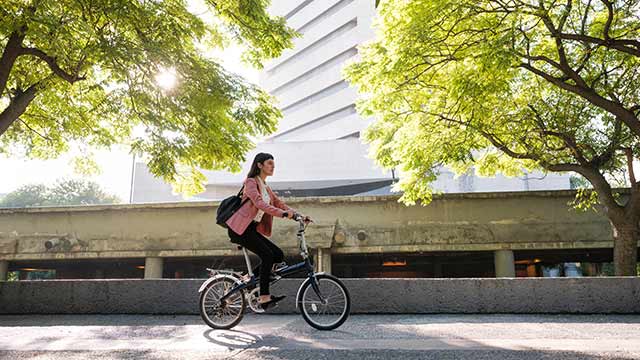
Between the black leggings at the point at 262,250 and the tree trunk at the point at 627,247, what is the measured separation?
11.5 meters

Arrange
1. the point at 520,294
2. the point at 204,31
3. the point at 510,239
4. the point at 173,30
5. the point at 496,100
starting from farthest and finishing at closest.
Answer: the point at 510,239
the point at 496,100
the point at 204,31
the point at 173,30
the point at 520,294

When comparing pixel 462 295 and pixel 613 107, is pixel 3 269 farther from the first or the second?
pixel 613 107

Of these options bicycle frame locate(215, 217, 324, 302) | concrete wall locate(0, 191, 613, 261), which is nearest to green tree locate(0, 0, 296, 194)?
bicycle frame locate(215, 217, 324, 302)

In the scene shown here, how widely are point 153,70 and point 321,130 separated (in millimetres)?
57914

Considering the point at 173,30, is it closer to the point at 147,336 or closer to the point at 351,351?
the point at 147,336

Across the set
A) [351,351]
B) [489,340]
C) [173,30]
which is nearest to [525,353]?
[489,340]

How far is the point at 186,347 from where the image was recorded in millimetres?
4125

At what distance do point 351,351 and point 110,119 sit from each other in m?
10.8

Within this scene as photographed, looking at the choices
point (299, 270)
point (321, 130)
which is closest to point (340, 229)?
point (299, 270)

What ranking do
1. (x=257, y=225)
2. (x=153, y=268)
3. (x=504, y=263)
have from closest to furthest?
(x=257, y=225) → (x=504, y=263) → (x=153, y=268)

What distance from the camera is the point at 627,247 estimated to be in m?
12.5

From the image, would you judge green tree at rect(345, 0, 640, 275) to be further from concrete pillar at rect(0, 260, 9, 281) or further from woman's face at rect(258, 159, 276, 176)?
concrete pillar at rect(0, 260, 9, 281)

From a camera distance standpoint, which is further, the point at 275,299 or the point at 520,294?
the point at 520,294

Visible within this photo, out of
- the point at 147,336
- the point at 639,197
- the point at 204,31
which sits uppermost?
the point at 204,31
